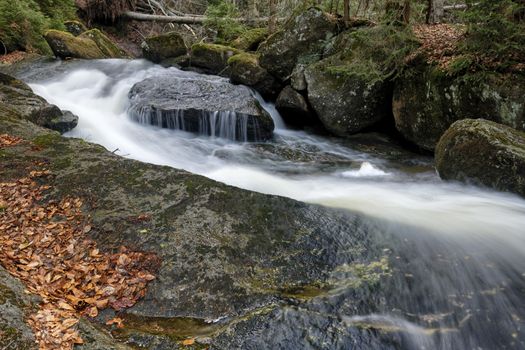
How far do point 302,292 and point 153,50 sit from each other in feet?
47.6

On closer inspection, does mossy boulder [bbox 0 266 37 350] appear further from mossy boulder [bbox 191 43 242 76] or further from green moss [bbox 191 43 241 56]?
green moss [bbox 191 43 241 56]

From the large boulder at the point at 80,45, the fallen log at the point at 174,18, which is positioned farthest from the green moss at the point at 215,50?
the fallen log at the point at 174,18

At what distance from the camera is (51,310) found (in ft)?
8.87

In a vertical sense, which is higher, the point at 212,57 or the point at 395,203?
the point at 212,57

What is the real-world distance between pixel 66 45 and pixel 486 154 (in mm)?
14184

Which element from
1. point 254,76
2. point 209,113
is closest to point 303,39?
point 254,76

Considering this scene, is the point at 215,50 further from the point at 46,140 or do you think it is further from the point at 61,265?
the point at 61,265

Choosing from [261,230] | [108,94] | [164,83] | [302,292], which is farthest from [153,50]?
[302,292]

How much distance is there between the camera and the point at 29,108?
25.3 ft

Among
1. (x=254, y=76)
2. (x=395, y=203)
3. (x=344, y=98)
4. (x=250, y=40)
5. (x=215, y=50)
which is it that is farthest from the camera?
(x=250, y=40)

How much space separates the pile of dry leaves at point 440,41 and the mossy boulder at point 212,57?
6.42 metres

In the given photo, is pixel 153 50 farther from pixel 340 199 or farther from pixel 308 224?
pixel 308 224

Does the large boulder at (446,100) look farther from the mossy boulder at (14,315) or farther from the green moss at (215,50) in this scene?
the mossy boulder at (14,315)

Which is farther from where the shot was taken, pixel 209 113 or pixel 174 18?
pixel 174 18
